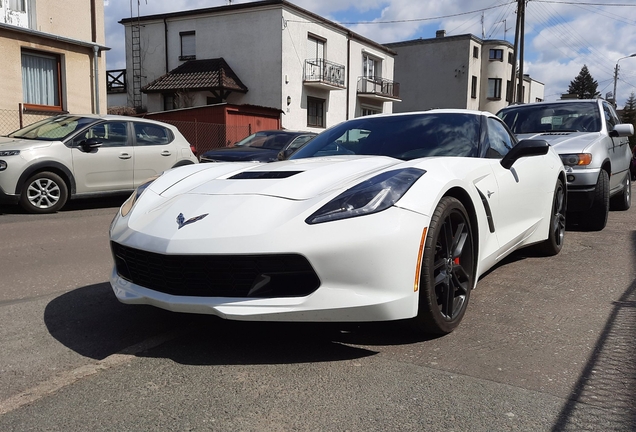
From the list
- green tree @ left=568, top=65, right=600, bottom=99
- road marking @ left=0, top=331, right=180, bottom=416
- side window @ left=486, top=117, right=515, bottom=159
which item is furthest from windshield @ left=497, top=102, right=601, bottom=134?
green tree @ left=568, top=65, right=600, bottom=99

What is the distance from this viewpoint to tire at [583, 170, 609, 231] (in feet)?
22.7

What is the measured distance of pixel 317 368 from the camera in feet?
9.16

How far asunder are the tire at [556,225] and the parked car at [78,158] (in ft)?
17.3

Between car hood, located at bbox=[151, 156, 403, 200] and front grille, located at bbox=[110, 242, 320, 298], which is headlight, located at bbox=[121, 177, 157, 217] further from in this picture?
front grille, located at bbox=[110, 242, 320, 298]

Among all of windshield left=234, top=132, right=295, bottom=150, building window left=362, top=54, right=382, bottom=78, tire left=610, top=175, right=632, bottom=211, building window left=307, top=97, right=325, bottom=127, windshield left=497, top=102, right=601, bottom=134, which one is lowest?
tire left=610, top=175, right=632, bottom=211

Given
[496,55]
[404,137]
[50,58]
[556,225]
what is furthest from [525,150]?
[496,55]

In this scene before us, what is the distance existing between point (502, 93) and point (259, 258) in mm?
49173

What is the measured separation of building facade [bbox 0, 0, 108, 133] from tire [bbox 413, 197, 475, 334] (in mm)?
13167

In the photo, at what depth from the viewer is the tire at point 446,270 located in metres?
2.95

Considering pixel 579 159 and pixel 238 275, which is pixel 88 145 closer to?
pixel 579 159

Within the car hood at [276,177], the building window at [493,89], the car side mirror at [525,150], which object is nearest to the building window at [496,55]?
the building window at [493,89]

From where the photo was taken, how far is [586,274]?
481cm

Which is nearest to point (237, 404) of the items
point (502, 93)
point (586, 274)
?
point (586, 274)

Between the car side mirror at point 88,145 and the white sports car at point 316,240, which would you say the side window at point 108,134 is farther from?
the white sports car at point 316,240
